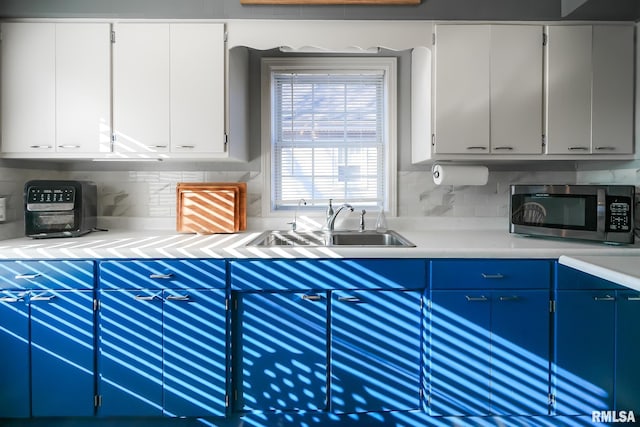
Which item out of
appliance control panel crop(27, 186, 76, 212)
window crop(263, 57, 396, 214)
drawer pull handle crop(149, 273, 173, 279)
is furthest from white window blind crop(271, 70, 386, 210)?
appliance control panel crop(27, 186, 76, 212)

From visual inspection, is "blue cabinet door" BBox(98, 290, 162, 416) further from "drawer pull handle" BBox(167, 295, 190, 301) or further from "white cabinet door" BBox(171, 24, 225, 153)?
"white cabinet door" BBox(171, 24, 225, 153)

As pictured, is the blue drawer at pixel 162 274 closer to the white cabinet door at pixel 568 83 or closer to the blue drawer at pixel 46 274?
the blue drawer at pixel 46 274

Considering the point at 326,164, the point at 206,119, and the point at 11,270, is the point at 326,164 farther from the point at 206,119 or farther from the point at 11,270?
the point at 11,270

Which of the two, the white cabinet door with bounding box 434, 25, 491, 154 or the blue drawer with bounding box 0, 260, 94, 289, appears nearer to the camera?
the blue drawer with bounding box 0, 260, 94, 289

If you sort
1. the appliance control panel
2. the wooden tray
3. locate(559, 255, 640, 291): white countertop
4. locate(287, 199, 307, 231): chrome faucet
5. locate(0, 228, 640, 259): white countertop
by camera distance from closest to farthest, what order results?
locate(559, 255, 640, 291): white countertop < locate(0, 228, 640, 259): white countertop < the appliance control panel < the wooden tray < locate(287, 199, 307, 231): chrome faucet

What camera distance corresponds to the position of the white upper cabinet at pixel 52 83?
7.36ft

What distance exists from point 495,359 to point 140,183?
7.82ft

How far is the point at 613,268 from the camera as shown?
142 centimetres

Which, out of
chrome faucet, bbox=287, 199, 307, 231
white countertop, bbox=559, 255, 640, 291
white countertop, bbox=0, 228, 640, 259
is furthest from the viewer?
chrome faucet, bbox=287, 199, 307, 231

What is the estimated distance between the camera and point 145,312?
1973 millimetres

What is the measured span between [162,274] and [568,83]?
8.00ft

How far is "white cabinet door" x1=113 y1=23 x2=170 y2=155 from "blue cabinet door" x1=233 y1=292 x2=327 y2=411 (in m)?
1.17

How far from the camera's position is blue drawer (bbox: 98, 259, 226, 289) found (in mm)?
1969

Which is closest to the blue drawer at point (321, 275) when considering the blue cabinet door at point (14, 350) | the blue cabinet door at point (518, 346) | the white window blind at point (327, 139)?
the blue cabinet door at point (518, 346)
